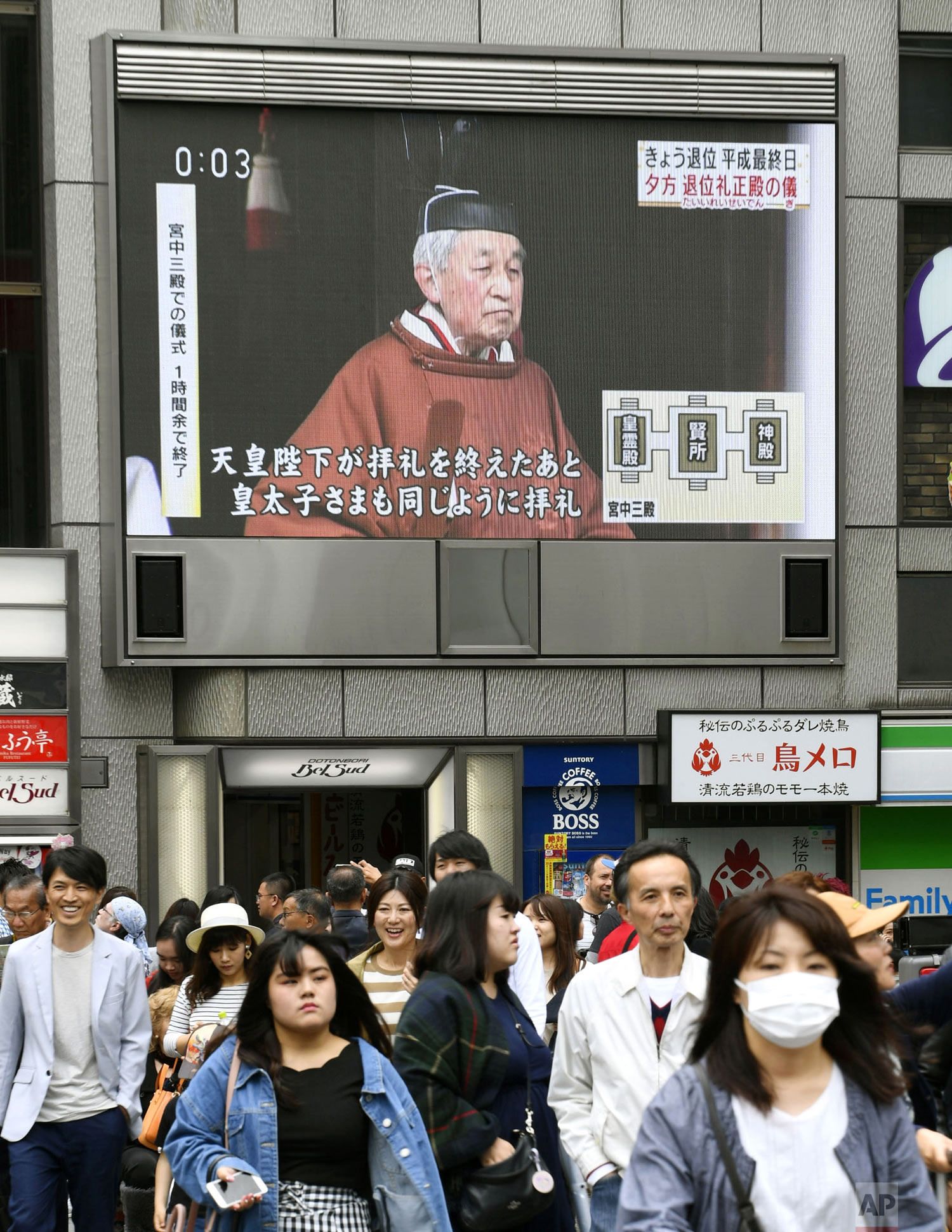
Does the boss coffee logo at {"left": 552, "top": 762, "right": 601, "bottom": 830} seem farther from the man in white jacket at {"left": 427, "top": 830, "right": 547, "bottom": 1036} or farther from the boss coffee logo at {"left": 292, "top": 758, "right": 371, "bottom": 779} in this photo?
the man in white jacket at {"left": 427, "top": 830, "right": 547, "bottom": 1036}

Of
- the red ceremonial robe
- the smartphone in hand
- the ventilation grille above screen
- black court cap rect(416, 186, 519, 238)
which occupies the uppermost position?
the ventilation grille above screen

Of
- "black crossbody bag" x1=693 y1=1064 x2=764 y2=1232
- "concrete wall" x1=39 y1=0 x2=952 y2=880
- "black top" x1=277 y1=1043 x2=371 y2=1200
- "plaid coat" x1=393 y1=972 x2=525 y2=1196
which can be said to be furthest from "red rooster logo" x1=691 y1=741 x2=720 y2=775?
"black crossbody bag" x1=693 y1=1064 x2=764 y2=1232

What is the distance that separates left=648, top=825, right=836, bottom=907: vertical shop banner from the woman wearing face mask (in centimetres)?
1266

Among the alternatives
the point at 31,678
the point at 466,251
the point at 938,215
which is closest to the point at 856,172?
the point at 938,215

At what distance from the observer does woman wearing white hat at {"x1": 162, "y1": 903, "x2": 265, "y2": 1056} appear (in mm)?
6965

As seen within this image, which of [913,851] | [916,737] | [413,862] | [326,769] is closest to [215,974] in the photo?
[413,862]

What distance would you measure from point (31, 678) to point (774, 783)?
7.21m

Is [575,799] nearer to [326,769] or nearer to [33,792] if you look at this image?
[326,769]

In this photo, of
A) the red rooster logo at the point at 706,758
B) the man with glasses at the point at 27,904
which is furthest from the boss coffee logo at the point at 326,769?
the man with glasses at the point at 27,904

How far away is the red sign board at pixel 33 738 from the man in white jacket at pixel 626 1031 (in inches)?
425

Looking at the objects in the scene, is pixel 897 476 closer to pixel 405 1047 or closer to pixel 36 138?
pixel 36 138

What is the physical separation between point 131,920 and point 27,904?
2.30ft

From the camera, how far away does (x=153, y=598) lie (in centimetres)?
1486

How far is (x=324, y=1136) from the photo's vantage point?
430 centimetres
